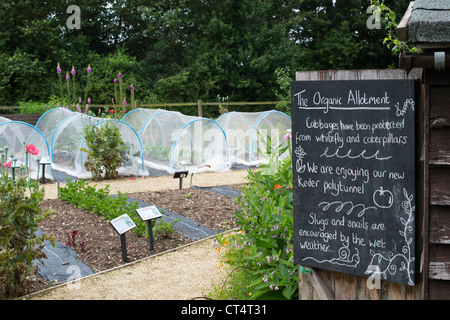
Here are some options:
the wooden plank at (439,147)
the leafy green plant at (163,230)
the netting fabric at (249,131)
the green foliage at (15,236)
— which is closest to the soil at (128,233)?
the leafy green plant at (163,230)

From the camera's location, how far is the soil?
5.20 meters

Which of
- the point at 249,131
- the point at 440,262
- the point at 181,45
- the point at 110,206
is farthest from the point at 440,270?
the point at 181,45

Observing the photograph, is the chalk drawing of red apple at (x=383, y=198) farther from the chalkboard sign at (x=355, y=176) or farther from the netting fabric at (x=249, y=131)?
the netting fabric at (x=249, y=131)

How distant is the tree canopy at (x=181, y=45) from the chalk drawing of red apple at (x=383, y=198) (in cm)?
1748

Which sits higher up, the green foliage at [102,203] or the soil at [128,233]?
the green foliage at [102,203]

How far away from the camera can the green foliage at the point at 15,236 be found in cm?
396

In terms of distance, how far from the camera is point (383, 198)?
2.74m

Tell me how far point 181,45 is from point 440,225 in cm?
2312

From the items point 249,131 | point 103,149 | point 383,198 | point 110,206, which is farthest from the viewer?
point 249,131

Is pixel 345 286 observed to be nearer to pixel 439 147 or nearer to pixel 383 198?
pixel 383 198

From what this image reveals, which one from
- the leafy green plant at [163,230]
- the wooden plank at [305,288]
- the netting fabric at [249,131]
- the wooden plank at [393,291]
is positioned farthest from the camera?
the netting fabric at [249,131]

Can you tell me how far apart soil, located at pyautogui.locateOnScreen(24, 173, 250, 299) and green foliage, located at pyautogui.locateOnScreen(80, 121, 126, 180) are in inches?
88.3
